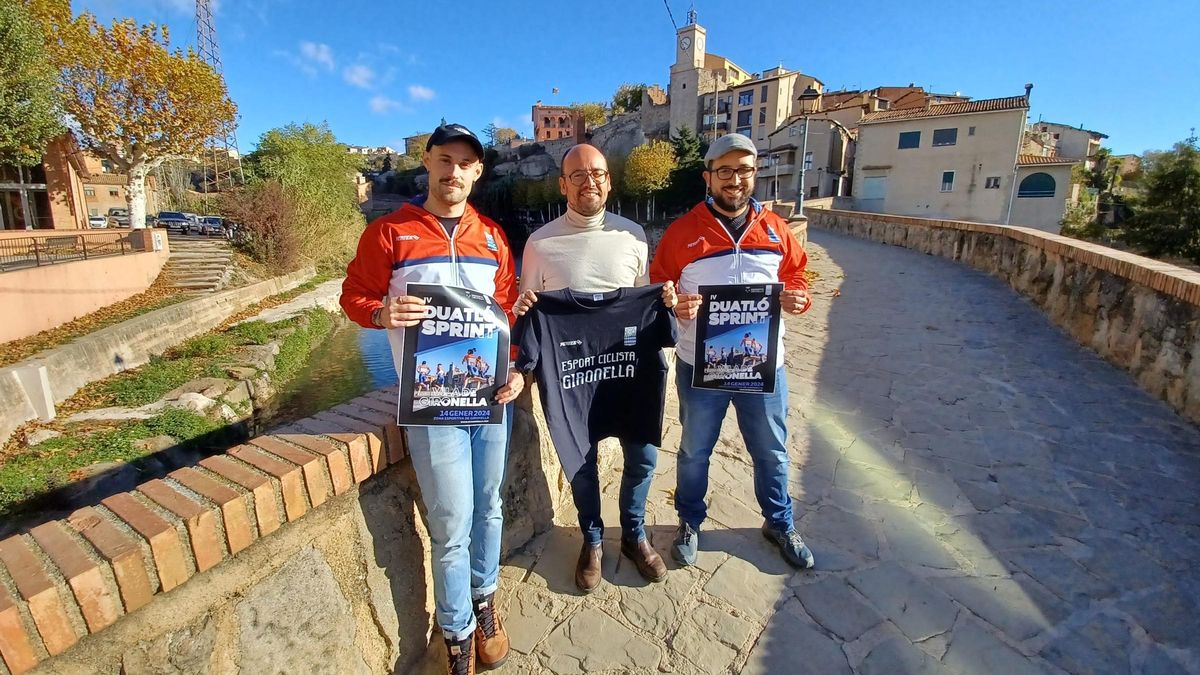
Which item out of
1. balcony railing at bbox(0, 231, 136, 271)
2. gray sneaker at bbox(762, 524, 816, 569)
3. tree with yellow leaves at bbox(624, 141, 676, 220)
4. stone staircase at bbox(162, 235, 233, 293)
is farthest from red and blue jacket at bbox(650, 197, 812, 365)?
tree with yellow leaves at bbox(624, 141, 676, 220)

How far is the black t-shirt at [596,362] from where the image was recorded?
2338mm

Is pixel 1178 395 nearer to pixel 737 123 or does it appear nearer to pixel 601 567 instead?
pixel 601 567

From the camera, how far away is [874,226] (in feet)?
58.2

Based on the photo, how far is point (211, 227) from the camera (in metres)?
26.6

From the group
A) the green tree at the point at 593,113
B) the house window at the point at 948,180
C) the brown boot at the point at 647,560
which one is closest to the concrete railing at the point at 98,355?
the brown boot at the point at 647,560

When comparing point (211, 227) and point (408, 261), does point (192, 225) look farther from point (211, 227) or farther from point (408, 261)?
point (408, 261)

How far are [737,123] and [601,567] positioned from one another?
57899 mm

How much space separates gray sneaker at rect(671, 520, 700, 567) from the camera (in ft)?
8.85

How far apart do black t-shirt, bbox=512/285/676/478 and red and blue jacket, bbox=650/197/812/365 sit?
0.72 ft

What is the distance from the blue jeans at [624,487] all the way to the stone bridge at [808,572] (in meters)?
0.28

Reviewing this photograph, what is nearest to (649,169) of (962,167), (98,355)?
(962,167)

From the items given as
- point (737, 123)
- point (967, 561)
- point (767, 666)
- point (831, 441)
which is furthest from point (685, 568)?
point (737, 123)

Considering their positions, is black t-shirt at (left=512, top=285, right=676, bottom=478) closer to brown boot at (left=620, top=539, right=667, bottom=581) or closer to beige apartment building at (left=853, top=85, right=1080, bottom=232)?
brown boot at (left=620, top=539, right=667, bottom=581)

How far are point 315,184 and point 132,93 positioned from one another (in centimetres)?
915
